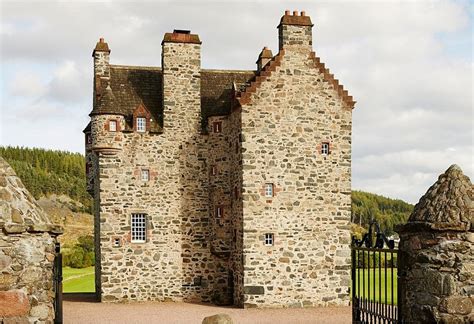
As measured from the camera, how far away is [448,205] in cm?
1207

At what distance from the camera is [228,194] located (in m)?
29.7

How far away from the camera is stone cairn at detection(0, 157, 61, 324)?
10938mm

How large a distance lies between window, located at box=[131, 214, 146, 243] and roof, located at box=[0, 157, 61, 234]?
697 inches

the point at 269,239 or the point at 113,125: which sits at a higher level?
the point at 113,125

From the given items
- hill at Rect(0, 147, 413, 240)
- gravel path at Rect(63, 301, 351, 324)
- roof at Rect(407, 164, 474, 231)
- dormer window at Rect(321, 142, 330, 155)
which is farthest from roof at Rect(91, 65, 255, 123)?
hill at Rect(0, 147, 413, 240)

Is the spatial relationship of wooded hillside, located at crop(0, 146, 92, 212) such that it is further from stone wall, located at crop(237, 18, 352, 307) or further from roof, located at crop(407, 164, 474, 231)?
roof, located at crop(407, 164, 474, 231)

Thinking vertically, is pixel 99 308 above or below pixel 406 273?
below

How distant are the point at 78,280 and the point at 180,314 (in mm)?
16866

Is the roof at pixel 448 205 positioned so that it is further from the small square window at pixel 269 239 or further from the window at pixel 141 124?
the window at pixel 141 124

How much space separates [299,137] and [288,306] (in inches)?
260

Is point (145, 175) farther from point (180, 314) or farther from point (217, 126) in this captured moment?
point (180, 314)

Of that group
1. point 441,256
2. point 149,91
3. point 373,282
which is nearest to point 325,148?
point 149,91

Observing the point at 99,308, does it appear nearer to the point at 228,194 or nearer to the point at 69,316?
the point at 69,316

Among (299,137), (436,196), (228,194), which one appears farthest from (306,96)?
(436,196)
